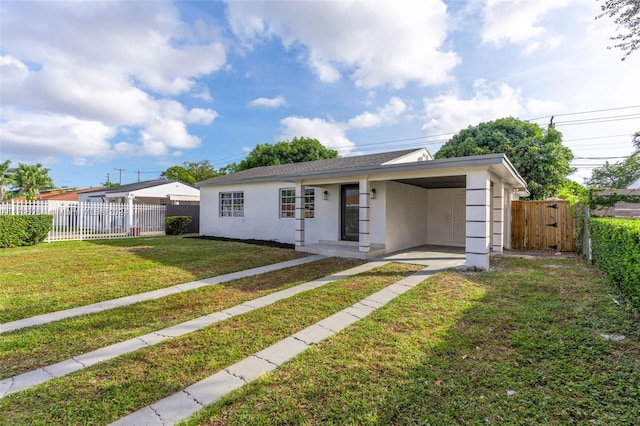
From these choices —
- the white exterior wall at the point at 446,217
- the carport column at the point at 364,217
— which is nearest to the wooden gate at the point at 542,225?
the white exterior wall at the point at 446,217

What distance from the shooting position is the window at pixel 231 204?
14.1m

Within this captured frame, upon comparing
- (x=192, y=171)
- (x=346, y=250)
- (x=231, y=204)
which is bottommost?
(x=346, y=250)

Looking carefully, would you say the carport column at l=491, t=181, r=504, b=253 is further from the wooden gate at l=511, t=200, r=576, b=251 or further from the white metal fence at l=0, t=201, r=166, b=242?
the white metal fence at l=0, t=201, r=166, b=242

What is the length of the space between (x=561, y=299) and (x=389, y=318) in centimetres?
309

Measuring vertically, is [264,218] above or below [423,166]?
below

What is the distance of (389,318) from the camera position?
4.18 metres

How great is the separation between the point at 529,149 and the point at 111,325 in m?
19.8

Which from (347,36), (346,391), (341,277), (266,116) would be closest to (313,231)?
(341,277)

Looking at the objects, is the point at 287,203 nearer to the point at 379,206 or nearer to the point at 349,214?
the point at 349,214

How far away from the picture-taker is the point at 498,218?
33.0 feet

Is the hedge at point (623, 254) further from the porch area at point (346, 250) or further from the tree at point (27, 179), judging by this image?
the tree at point (27, 179)

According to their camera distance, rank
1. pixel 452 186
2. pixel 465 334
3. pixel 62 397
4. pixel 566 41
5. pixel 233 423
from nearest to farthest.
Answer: pixel 233 423
pixel 62 397
pixel 465 334
pixel 566 41
pixel 452 186

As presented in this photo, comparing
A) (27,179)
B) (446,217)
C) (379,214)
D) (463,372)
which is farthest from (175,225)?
(27,179)

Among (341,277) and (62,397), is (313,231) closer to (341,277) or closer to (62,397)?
(341,277)
